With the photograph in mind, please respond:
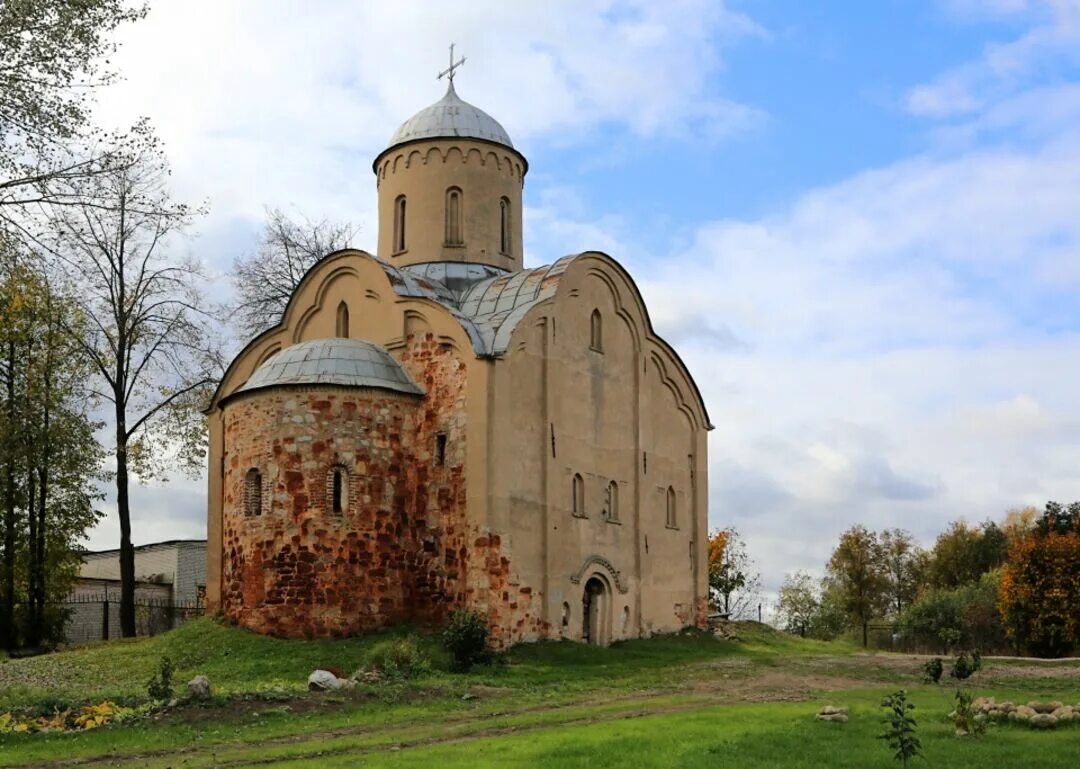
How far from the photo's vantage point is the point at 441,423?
82.9 feet

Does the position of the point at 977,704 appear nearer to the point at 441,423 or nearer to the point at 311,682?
the point at 311,682

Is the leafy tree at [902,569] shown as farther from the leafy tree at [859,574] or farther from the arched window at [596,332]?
the arched window at [596,332]

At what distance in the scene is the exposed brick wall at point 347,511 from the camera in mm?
23688

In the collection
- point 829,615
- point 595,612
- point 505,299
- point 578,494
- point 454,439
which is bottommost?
point 829,615

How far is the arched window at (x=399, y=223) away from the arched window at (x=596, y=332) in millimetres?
5342

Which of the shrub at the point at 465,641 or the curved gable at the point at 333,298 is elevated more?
the curved gable at the point at 333,298

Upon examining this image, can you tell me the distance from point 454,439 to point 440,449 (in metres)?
0.42

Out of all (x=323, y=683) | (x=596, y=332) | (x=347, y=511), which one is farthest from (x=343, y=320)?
(x=323, y=683)

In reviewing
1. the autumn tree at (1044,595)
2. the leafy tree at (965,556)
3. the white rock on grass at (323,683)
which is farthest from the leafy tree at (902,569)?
the white rock on grass at (323,683)

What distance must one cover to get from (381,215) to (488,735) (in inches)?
738

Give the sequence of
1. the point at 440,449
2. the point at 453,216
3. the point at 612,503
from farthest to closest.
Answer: the point at 453,216 → the point at 612,503 → the point at 440,449

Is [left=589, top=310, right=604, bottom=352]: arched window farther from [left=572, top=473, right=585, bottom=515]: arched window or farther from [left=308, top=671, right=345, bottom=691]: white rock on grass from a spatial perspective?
[left=308, top=671, right=345, bottom=691]: white rock on grass

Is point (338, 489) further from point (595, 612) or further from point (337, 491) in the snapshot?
point (595, 612)

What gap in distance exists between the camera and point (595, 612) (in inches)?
1067
